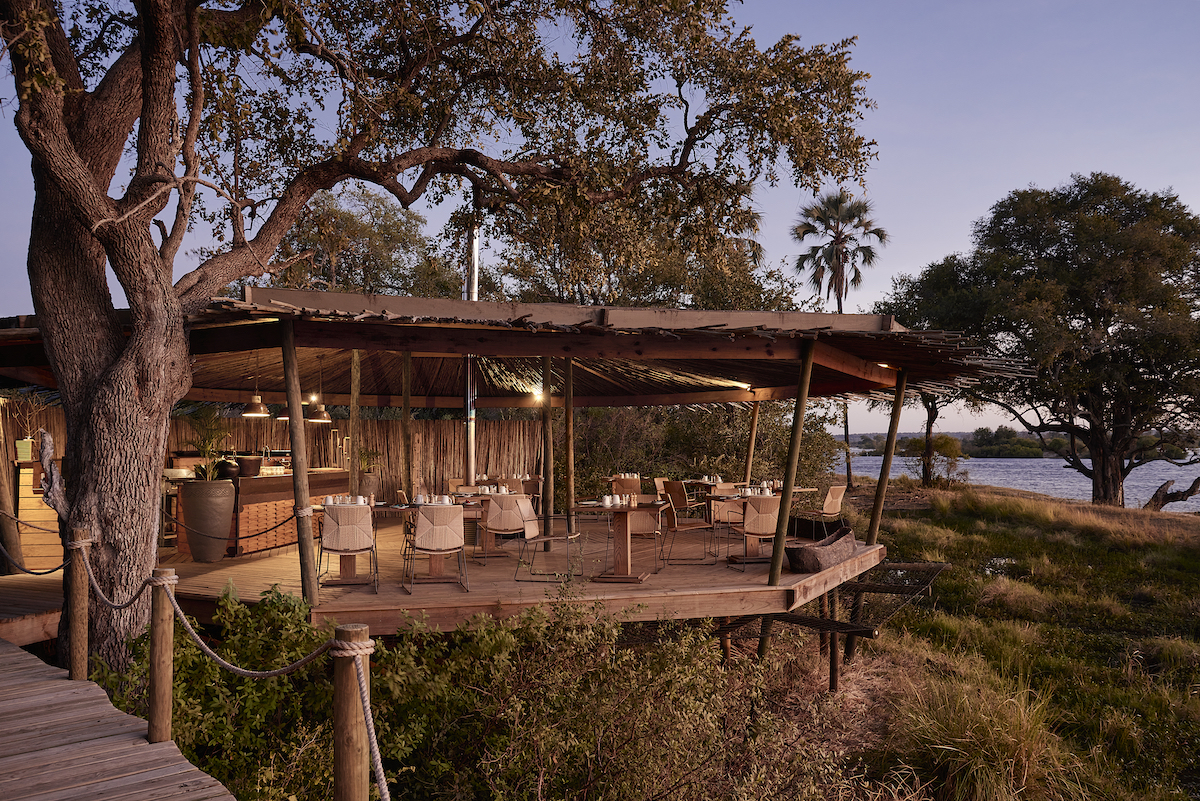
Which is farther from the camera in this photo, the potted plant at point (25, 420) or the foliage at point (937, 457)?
the foliage at point (937, 457)

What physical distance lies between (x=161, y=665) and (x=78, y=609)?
1.50 m

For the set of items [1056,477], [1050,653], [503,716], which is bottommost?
[1056,477]

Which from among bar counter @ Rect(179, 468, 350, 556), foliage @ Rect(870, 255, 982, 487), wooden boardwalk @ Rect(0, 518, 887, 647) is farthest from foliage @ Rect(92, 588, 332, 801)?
foliage @ Rect(870, 255, 982, 487)

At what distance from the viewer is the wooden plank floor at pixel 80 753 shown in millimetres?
3252

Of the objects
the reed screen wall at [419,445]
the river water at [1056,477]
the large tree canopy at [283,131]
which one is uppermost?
the large tree canopy at [283,131]

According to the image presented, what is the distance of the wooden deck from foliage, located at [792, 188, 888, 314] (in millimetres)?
19058

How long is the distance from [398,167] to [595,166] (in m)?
2.56

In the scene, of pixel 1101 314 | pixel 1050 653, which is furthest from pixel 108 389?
pixel 1101 314

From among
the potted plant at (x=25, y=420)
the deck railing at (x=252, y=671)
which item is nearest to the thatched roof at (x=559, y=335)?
the potted plant at (x=25, y=420)

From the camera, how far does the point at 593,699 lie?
16.0 ft

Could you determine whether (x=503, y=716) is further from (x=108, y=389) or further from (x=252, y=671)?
(x=108, y=389)

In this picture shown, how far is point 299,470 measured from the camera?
6.11 metres

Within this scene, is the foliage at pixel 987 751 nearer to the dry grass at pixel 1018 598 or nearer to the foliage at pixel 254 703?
the foliage at pixel 254 703

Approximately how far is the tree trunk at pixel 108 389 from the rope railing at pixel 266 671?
0.97 m
